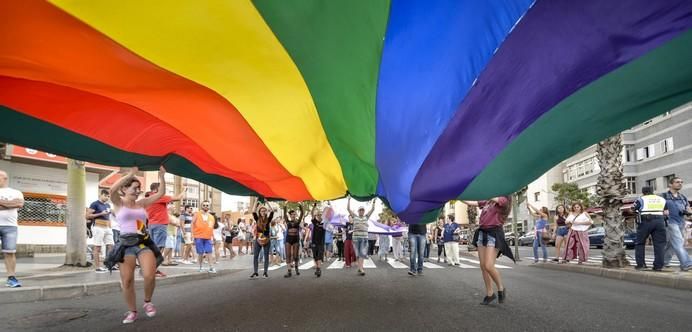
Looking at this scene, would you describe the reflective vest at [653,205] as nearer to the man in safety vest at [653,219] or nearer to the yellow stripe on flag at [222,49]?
the man in safety vest at [653,219]

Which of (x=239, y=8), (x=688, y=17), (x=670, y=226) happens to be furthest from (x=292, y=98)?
(x=670, y=226)

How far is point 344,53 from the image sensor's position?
3.96 meters

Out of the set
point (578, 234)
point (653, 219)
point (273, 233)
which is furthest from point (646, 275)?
point (273, 233)

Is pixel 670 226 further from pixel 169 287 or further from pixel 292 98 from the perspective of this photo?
pixel 169 287

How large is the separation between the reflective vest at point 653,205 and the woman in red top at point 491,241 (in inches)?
209

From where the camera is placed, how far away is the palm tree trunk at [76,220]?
11945mm

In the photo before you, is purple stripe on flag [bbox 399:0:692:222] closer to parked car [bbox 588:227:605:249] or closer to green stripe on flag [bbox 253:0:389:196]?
green stripe on flag [bbox 253:0:389:196]

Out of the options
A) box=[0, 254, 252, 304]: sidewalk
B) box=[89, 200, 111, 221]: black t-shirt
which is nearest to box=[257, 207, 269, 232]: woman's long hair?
box=[0, 254, 252, 304]: sidewalk

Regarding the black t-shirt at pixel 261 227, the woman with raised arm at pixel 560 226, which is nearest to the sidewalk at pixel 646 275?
the woman with raised arm at pixel 560 226

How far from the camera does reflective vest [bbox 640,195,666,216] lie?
1028cm

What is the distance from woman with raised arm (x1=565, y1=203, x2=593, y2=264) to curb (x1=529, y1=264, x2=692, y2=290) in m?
0.85

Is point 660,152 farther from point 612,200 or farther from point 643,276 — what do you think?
point 643,276

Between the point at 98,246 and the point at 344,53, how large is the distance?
31.4 ft

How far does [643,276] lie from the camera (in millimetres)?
10336
